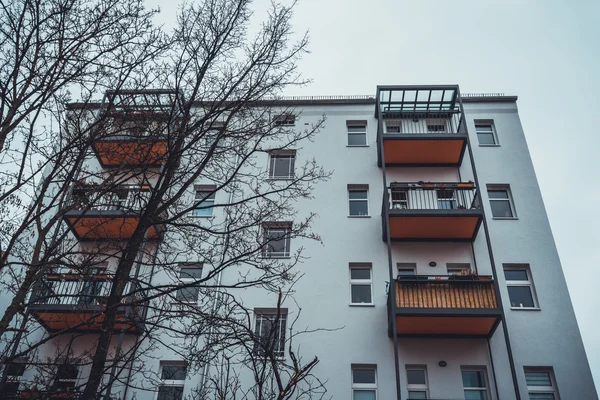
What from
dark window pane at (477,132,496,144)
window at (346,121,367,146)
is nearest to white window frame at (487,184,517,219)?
dark window pane at (477,132,496,144)

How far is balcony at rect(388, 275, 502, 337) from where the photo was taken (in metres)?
13.6

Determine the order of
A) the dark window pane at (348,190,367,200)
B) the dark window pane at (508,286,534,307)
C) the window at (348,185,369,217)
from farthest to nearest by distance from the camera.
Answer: the dark window pane at (348,190,367,200)
the window at (348,185,369,217)
the dark window pane at (508,286,534,307)

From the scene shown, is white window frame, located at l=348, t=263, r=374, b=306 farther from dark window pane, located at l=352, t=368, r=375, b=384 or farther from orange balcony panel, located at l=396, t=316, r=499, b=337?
dark window pane, located at l=352, t=368, r=375, b=384

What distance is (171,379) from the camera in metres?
14.2

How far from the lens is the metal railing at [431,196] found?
16.1m

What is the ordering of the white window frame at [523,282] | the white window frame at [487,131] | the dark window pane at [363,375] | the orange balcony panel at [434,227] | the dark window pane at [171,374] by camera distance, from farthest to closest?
the white window frame at [487,131] < the orange balcony panel at [434,227] < the white window frame at [523,282] < the dark window pane at [171,374] < the dark window pane at [363,375]

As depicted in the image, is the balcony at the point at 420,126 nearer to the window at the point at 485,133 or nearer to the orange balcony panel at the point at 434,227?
the window at the point at 485,133

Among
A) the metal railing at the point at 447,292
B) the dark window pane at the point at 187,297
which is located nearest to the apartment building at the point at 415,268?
the metal railing at the point at 447,292

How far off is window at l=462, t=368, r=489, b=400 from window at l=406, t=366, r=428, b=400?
3.39 ft

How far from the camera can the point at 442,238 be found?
1616cm

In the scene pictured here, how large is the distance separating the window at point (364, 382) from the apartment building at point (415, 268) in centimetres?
4

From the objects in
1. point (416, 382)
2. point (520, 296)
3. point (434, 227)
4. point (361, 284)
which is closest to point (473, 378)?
point (416, 382)

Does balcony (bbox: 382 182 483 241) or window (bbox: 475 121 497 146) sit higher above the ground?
window (bbox: 475 121 497 146)

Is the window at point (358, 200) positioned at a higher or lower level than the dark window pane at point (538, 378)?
higher
